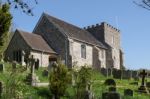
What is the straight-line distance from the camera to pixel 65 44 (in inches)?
1965

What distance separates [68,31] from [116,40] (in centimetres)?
1673

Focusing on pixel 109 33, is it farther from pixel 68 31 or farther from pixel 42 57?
pixel 42 57

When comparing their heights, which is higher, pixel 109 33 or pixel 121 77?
pixel 109 33

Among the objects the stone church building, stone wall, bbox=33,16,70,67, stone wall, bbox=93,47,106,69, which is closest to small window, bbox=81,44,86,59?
the stone church building

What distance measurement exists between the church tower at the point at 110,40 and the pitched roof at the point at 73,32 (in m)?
2.06

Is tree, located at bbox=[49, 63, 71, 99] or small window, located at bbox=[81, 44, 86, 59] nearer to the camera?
tree, located at bbox=[49, 63, 71, 99]

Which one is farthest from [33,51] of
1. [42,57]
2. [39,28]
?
[39,28]

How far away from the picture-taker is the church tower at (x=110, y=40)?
6147cm

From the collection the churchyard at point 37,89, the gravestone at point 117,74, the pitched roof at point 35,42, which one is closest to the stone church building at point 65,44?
the pitched roof at point 35,42

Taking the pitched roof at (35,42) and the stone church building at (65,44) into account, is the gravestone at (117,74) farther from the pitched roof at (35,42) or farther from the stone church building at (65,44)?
the pitched roof at (35,42)

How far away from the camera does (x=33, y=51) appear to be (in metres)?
45.2

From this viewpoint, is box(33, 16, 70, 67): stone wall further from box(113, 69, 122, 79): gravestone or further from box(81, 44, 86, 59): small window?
box(113, 69, 122, 79): gravestone

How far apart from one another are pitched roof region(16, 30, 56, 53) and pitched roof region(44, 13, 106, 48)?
3.02 meters

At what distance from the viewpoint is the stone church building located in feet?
152
